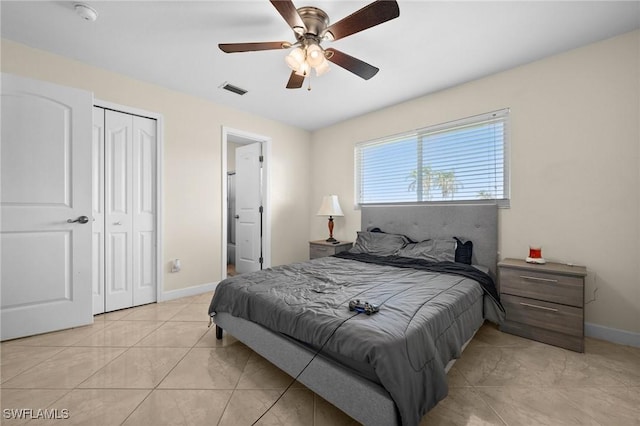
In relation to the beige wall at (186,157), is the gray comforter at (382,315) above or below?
below

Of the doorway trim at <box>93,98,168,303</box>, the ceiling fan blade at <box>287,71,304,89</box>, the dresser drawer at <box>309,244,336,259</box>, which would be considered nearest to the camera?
the ceiling fan blade at <box>287,71,304,89</box>

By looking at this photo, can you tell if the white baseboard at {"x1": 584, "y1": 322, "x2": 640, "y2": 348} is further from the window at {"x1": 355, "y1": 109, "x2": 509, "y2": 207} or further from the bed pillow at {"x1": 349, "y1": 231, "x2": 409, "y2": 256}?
the bed pillow at {"x1": 349, "y1": 231, "x2": 409, "y2": 256}

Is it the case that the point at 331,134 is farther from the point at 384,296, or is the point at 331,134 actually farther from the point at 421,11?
the point at 384,296

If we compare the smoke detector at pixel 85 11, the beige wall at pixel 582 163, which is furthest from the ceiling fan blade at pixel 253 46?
the beige wall at pixel 582 163

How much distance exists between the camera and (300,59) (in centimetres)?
196

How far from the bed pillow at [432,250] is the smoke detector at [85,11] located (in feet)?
11.4

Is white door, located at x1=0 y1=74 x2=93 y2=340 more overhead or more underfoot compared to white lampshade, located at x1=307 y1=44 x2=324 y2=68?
more underfoot

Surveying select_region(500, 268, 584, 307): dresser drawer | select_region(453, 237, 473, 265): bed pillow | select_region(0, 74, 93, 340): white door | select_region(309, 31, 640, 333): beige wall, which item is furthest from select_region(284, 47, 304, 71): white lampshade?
select_region(500, 268, 584, 307): dresser drawer

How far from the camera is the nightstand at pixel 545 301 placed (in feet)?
6.76

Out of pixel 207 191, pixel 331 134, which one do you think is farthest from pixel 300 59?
pixel 331 134

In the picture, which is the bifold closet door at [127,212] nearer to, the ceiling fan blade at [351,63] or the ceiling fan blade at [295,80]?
→ the ceiling fan blade at [295,80]

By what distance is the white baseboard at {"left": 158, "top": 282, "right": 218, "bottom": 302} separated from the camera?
3227mm

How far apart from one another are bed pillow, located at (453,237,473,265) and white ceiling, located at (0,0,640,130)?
1832mm

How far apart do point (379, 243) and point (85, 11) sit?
3.43 metres
